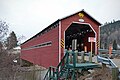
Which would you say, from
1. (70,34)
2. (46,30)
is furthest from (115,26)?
(46,30)

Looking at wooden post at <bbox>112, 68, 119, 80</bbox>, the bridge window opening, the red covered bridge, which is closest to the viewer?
wooden post at <bbox>112, 68, 119, 80</bbox>

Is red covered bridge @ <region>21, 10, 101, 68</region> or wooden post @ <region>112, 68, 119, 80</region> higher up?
red covered bridge @ <region>21, 10, 101, 68</region>

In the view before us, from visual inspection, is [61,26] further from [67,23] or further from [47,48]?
[47,48]

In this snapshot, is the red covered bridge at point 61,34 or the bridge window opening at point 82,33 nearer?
the red covered bridge at point 61,34

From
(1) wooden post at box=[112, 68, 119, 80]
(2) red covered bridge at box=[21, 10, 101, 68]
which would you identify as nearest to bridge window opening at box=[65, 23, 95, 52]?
(2) red covered bridge at box=[21, 10, 101, 68]

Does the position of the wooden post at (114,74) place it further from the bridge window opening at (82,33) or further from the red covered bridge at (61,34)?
the bridge window opening at (82,33)

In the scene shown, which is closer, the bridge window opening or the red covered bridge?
the red covered bridge

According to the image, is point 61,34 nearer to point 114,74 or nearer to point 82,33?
point 82,33

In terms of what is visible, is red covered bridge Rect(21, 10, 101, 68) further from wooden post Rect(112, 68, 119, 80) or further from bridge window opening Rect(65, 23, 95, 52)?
wooden post Rect(112, 68, 119, 80)

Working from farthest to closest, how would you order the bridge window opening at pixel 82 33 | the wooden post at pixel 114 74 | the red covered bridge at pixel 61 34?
the bridge window opening at pixel 82 33 < the red covered bridge at pixel 61 34 < the wooden post at pixel 114 74

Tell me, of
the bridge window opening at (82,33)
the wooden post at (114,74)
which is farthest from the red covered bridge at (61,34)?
the wooden post at (114,74)

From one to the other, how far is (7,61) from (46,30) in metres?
7.14

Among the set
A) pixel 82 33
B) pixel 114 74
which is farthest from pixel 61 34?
pixel 114 74

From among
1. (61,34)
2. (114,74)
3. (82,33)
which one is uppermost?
(82,33)
